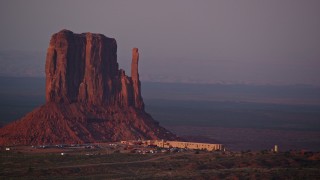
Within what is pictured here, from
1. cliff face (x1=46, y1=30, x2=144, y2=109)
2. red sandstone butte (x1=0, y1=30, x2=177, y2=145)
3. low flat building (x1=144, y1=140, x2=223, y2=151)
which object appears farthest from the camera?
cliff face (x1=46, y1=30, x2=144, y2=109)

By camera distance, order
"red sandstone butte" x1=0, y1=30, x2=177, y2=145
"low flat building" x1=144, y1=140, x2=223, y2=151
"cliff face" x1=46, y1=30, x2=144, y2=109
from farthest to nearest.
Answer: "cliff face" x1=46, y1=30, x2=144, y2=109 → "red sandstone butte" x1=0, y1=30, x2=177, y2=145 → "low flat building" x1=144, y1=140, x2=223, y2=151

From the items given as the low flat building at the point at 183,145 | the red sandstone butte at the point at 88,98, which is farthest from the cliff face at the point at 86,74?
the low flat building at the point at 183,145

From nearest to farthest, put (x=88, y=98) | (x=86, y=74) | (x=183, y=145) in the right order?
1. (x=183, y=145)
2. (x=86, y=74)
3. (x=88, y=98)

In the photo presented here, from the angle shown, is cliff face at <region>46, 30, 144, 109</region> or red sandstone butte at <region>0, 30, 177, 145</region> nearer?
red sandstone butte at <region>0, 30, 177, 145</region>

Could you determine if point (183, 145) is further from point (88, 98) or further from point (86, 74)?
point (86, 74)

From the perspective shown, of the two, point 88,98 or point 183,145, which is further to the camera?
point 88,98

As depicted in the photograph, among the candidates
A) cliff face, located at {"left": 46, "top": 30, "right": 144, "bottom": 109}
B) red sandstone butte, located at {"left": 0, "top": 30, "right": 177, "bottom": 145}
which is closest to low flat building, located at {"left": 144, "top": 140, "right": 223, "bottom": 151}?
red sandstone butte, located at {"left": 0, "top": 30, "right": 177, "bottom": 145}

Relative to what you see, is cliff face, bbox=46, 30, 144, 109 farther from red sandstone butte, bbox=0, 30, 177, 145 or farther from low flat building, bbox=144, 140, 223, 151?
low flat building, bbox=144, 140, 223, 151

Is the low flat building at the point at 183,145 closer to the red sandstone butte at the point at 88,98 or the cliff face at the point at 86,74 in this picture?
the red sandstone butte at the point at 88,98

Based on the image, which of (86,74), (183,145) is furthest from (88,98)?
(183,145)
